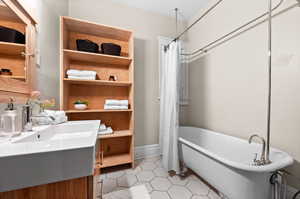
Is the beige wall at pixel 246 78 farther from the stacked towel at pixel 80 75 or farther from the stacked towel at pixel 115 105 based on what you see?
the stacked towel at pixel 80 75

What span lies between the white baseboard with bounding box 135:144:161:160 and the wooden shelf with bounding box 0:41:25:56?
1.79 meters

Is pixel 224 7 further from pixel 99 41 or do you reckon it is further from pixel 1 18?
pixel 1 18

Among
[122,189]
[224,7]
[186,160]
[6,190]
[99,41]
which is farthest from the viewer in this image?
[99,41]

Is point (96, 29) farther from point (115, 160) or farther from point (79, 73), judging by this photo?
point (115, 160)

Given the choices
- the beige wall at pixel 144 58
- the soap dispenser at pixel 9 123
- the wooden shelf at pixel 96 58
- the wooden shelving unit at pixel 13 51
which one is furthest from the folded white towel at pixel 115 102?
A: the soap dispenser at pixel 9 123

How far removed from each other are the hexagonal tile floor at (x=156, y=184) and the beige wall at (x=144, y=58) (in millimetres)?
528

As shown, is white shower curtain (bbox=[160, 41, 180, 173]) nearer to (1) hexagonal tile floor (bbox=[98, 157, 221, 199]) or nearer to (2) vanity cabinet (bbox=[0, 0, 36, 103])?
(1) hexagonal tile floor (bbox=[98, 157, 221, 199])

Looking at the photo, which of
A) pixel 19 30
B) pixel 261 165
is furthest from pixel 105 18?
pixel 261 165

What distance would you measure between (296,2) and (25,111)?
Answer: 2.40 m

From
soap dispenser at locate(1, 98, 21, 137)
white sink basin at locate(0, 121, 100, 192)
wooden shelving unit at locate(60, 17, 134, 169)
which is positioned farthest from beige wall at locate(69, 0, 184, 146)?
white sink basin at locate(0, 121, 100, 192)

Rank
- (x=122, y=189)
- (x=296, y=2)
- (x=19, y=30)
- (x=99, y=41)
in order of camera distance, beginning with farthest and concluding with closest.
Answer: (x=99, y=41)
(x=122, y=189)
(x=296, y=2)
(x=19, y=30)

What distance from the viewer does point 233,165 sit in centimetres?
92

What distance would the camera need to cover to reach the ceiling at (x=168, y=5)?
6.35ft

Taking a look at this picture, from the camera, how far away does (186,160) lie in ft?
4.91
